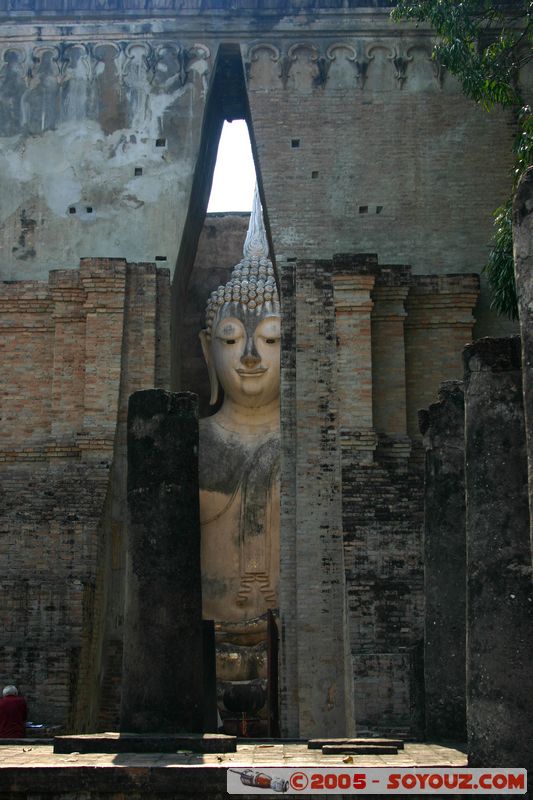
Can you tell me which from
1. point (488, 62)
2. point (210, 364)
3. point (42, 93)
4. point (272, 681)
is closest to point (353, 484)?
point (272, 681)

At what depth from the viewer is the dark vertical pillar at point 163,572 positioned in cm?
1072

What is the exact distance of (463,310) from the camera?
A: 19141 millimetres

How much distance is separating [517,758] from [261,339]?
11.0 meters

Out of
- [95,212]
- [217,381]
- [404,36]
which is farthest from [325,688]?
[404,36]

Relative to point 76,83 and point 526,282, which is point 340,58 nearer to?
point 76,83

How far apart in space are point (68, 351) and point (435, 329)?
196 inches

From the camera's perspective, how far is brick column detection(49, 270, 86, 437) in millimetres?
18656

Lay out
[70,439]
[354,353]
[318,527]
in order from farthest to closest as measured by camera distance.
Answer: [70,439] → [354,353] → [318,527]

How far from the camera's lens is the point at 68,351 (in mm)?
19016

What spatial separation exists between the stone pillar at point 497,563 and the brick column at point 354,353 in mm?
8283

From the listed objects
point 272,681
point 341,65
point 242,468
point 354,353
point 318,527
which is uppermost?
point 341,65

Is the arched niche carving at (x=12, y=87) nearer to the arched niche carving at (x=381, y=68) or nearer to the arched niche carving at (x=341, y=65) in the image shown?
the arched niche carving at (x=341, y=65)

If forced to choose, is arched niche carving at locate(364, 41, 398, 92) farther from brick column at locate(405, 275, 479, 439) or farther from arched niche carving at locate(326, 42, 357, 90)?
brick column at locate(405, 275, 479, 439)

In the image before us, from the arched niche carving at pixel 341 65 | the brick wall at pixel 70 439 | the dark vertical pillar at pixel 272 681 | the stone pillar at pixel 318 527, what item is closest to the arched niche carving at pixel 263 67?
the arched niche carving at pixel 341 65
